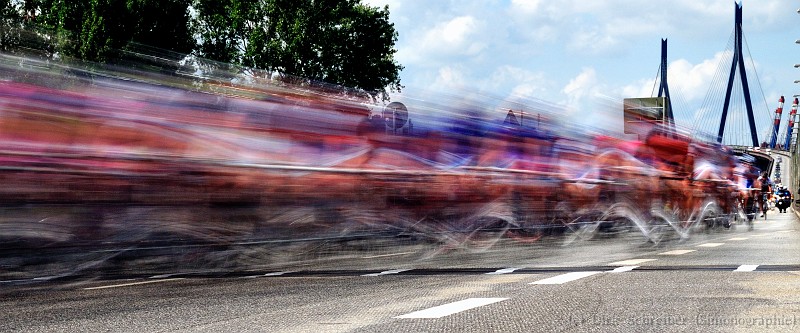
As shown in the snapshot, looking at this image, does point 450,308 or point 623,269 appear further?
point 623,269

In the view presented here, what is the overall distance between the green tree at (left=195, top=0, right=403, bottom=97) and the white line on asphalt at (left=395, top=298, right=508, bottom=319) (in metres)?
43.1

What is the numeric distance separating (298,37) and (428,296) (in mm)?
43268

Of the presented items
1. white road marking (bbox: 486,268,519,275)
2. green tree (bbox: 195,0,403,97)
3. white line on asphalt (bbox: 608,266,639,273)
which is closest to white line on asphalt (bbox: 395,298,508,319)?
white road marking (bbox: 486,268,519,275)

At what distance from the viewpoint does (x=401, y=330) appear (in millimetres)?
7066

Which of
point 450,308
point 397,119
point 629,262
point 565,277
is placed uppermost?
point 397,119

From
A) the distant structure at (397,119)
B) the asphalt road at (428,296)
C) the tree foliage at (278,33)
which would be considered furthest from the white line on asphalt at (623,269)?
the tree foliage at (278,33)

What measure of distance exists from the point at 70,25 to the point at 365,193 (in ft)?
108

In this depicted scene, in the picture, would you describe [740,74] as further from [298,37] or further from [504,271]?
[504,271]

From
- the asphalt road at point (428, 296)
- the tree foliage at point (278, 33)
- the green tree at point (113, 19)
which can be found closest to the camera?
the asphalt road at point (428, 296)

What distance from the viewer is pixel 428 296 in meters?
9.44

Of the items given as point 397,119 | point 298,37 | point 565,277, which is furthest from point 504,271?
point 298,37

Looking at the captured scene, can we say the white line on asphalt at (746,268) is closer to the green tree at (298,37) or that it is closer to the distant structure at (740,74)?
the green tree at (298,37)

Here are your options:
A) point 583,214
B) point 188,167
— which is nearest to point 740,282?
point 188,167

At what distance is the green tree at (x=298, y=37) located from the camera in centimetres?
5225
